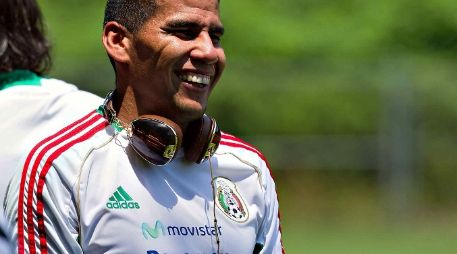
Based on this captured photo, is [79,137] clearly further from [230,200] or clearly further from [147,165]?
[230,200]

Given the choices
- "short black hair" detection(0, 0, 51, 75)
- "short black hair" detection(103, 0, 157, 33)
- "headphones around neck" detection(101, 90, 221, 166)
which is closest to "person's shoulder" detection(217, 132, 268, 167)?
"headphones around neck" detection(101, 90, 221, 166)

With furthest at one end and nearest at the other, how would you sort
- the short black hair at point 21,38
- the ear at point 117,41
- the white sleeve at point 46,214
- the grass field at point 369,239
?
the grass field at point 369,239 → the short black hair at point 21,38 → the ear at point 117,41 → the white sleeve at point 46,214

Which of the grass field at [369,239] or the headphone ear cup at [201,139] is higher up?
the headphone ear cup at [201,139]

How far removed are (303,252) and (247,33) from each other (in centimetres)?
528

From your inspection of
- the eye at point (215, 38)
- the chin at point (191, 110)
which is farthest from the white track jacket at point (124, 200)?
the eye at point (215, 38)

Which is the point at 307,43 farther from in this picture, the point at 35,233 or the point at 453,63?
the point at 35,233

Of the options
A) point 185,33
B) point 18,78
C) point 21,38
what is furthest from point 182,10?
point 21,38

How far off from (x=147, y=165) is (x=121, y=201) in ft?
0.57

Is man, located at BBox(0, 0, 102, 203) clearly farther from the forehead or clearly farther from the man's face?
the forehead

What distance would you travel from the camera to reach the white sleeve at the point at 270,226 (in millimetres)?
4273

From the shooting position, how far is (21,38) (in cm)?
557

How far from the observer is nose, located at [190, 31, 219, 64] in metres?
3.99

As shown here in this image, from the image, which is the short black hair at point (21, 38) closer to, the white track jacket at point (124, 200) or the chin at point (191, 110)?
the white track jacket at point (124, 200)

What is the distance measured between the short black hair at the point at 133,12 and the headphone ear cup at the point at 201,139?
14.5 inches
